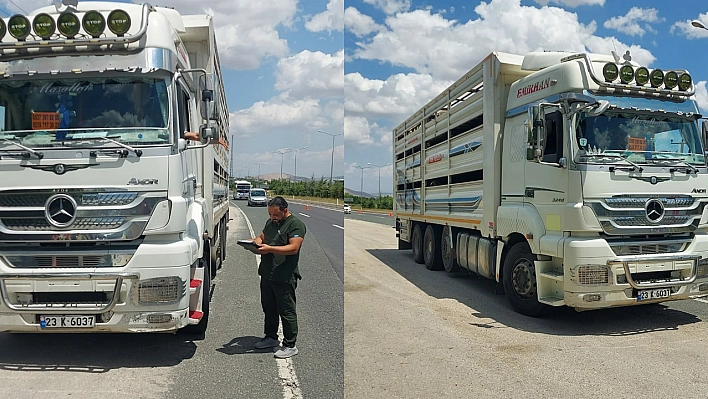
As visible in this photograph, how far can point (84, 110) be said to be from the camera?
5973 mm

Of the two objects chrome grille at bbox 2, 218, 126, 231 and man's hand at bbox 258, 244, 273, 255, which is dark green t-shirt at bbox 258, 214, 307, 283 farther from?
chrome grille at bbox 2, 218, 126, 231

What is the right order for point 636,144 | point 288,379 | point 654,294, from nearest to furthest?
point 288,379 → point 654,294 → point 636,144

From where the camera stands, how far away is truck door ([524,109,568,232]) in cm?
752

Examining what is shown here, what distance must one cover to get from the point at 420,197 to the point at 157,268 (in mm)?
9323

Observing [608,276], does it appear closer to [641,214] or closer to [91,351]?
[641,214]

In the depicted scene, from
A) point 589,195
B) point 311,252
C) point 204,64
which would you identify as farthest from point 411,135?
point 589,195

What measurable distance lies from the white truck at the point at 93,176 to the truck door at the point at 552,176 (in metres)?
4.41

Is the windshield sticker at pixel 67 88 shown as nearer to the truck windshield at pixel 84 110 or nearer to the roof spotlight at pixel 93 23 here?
the truck windshield at pixel 84 110

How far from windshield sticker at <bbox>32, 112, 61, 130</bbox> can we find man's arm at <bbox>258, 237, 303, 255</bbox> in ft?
7.64

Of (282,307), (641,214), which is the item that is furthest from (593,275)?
(282,307)

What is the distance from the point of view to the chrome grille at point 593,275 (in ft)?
23.6

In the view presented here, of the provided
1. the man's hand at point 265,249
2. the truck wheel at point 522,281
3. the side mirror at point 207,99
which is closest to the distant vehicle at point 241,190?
the truck wheel at point 522,281

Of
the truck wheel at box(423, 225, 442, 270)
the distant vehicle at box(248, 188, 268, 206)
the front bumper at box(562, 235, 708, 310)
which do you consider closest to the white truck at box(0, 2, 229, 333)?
the front bumper at box(562, 235, 708, 310)

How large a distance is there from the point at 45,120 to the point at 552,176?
5828 mm
